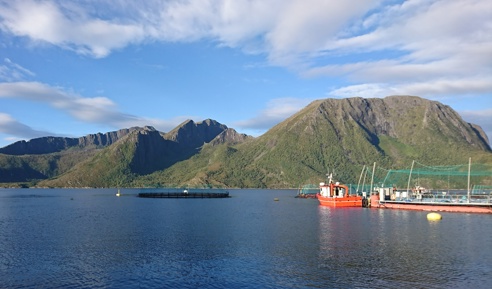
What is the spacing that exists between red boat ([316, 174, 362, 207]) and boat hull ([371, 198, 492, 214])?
689 centimetres

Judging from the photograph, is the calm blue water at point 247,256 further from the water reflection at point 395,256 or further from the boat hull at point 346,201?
the boat hull at point 346,201

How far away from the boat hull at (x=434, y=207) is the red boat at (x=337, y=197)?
22.6 feet

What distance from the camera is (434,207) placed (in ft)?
431

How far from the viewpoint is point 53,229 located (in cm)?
8619

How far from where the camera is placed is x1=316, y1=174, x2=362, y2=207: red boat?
497 feet

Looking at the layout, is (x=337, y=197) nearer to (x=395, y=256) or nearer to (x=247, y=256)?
(x=395, y=256)

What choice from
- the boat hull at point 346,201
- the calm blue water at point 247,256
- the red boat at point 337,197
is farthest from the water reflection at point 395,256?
the red boat at point 337,197

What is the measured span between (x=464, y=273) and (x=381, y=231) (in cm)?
3563

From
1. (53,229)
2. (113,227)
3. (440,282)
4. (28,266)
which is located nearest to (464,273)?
(440,282)

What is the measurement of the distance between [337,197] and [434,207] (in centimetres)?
3518

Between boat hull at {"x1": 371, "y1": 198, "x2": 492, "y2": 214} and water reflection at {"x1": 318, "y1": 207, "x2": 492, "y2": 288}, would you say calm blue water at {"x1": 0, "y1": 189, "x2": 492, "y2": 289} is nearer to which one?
water reflection at {"x1": 318, "y1": 207, "x2": 492, "y2": 288}

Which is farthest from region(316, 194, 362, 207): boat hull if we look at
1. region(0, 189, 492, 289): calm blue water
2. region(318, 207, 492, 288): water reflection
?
region(318, 207, 492, 288): water reflection

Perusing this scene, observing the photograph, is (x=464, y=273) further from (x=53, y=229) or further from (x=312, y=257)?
(x=53, y=229)

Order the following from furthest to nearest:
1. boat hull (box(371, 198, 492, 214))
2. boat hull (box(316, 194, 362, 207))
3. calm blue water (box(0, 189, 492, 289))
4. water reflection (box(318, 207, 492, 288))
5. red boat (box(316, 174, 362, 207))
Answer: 1. red boat (box(316, 174, 362, 207))
2. boat hull (box(316, 194, 362, 207))
3. boat hull (box(371, 198, 492, 214))
4. water reflection (box(318, 207, 492, 288))
5. calm blue water (box(0, 189, 492, 289))
